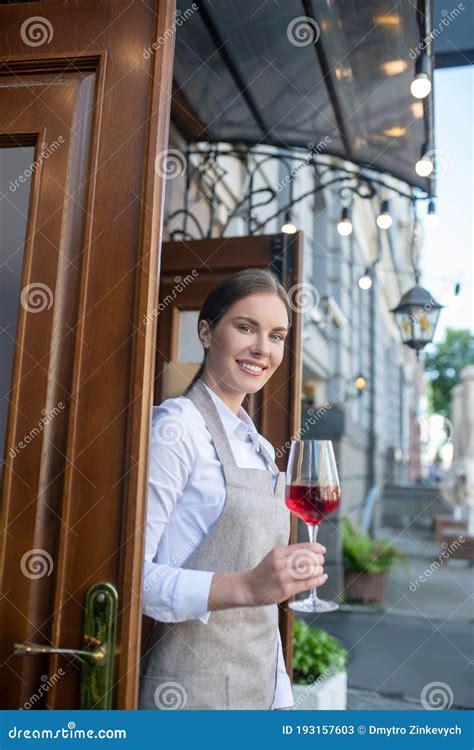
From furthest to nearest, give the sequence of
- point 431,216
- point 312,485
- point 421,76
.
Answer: point 431,216 < point 421,76 < point 312,485

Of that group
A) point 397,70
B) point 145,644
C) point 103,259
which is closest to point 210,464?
point 145,644

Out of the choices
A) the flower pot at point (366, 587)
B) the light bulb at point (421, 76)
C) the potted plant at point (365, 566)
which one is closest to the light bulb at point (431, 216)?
the light bulb at point (421, 76)

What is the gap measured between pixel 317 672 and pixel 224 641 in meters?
1.96

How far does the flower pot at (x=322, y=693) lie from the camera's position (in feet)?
10.2

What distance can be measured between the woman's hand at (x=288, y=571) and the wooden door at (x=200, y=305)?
56 centimetres

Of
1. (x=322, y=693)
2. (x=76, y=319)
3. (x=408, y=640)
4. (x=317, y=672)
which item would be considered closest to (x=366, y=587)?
(x=408, y=640)

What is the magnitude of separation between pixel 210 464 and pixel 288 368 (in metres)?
0.71

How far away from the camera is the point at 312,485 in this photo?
1.68 metres

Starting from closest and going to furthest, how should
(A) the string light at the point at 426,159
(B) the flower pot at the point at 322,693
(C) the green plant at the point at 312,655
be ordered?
(B) the flower pot at the point at 322,693 < (A) the string light at the point at 426,159 < (C) the green plant at the point at 312,655

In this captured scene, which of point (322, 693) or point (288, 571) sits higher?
point (288, 571)

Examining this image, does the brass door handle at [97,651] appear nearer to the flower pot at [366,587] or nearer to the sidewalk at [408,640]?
the sidewalk at [408,640]

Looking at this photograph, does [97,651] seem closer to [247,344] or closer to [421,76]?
[247,344]

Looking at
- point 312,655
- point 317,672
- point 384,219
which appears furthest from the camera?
point 384,219
